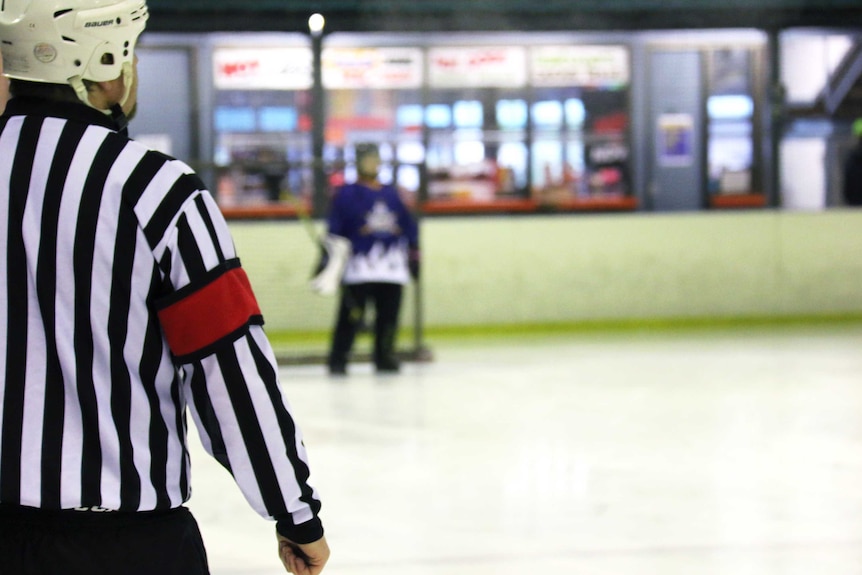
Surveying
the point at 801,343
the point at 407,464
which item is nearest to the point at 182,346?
the point at 407,464

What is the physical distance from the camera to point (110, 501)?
1.12 m

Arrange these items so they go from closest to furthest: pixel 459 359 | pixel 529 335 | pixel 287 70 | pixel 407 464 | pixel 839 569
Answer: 1. pixel 839 569
2. pixel 407 464
3. pixel 459 359
4. pixel 529 335
5. pixel 287 70

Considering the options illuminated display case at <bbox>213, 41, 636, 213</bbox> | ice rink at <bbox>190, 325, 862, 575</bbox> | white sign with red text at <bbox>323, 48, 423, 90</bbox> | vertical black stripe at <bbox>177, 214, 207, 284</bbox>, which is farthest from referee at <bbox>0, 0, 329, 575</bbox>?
white sign with red text at <bbox>323, 48, 423, 90</bbox>

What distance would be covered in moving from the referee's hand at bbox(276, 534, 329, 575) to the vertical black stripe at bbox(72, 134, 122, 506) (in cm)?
20

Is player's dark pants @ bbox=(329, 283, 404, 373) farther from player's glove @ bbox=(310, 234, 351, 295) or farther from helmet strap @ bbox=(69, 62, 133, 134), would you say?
helmet strap @ bbox=(69, 62, 133, 134)

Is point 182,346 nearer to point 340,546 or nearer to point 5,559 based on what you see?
point 5,559

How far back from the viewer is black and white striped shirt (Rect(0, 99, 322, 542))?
1115 millimetres

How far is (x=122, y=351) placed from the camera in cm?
114

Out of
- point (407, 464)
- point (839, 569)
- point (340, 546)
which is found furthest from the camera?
point (407, 464)

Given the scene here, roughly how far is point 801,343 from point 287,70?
156 inches

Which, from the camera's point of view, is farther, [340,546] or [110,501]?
[340,546]

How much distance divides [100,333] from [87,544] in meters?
0.20

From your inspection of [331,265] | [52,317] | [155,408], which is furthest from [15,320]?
[331,265]

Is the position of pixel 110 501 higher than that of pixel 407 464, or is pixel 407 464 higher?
pixel 110 501
